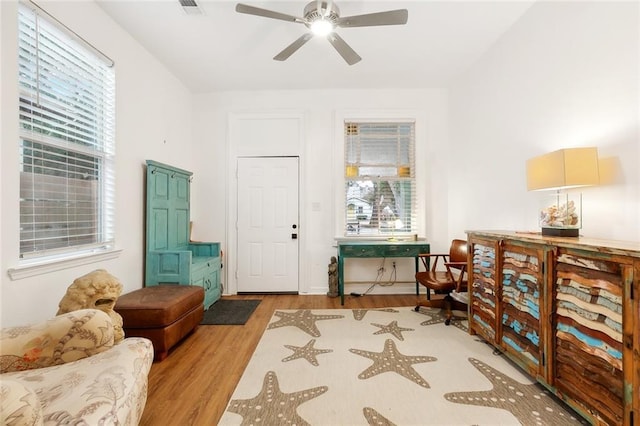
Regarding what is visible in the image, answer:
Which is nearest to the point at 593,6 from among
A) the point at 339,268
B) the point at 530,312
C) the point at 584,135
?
the point at 584,135

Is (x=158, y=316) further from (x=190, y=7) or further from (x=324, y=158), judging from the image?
(x=324, y=158)

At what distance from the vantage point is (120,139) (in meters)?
2.58

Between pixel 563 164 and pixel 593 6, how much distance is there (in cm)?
118

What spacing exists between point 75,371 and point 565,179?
288 centimetres

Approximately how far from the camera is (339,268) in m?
3.62

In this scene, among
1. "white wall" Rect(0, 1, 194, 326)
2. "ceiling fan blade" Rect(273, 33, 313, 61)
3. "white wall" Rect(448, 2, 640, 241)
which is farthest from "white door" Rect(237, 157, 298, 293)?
"white wall" Rect(448, 2, 640, 241)

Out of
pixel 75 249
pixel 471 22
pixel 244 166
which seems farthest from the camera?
pixel 244 166

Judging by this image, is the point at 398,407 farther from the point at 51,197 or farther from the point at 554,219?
the point at 51,197

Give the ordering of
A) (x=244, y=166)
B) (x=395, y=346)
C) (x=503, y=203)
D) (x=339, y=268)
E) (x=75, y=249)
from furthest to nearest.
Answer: (x=244, y=166), (x=339, y=268), (x=503, y=203), (x=395, y=346), (x=75, y=249)

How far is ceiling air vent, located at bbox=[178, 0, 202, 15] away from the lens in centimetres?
225

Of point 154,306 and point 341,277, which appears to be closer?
point 154,306

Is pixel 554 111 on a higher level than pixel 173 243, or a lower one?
higher

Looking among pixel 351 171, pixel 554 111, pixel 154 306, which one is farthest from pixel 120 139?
pixel 554 111

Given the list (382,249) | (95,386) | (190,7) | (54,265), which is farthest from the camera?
(382,249)
